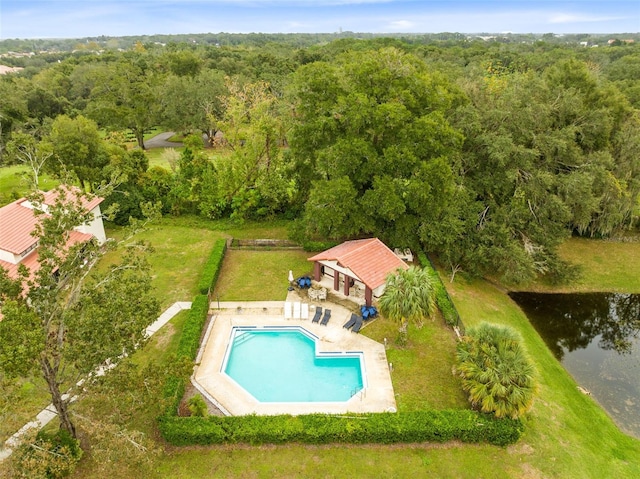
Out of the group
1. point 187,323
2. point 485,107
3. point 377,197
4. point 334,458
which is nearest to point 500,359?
point 334,458

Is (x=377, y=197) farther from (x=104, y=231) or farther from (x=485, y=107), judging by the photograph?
(x=104, y=231)

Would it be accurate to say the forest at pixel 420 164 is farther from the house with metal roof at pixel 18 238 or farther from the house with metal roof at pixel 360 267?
the house with metal roof at pixel 18 238

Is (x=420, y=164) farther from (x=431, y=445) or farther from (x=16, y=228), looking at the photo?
(x=16, y=228)

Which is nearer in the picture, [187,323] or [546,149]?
[187,323]

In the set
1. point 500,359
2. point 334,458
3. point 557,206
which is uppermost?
point 557,206

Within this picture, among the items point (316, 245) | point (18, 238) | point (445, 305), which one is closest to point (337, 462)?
point (445, 305)

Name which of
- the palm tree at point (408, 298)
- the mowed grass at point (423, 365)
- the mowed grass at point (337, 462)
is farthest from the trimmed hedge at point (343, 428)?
the palm tree at point (408, 298)
